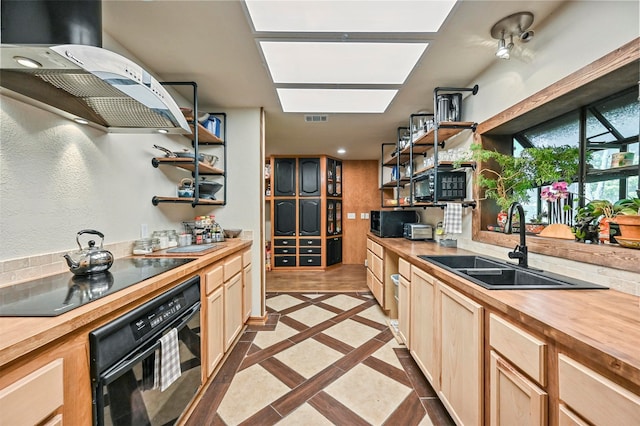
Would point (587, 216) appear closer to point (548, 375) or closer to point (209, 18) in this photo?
point (548, 375)

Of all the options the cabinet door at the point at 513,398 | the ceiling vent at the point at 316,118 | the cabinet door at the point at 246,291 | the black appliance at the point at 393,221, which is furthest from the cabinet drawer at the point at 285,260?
the cabinet door at the point at 513,398

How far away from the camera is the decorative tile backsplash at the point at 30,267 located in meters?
1.06

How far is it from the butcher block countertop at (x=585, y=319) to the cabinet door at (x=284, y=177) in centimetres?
415

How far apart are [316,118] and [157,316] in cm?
258

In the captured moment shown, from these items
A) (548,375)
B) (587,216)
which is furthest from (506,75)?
(548,375)

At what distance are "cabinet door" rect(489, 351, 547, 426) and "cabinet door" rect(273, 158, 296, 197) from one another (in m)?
4.39

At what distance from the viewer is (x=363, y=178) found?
5.58 meters

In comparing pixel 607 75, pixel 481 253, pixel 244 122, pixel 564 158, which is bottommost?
pixel 481 253

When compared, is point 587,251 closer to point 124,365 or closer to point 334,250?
point 124,365

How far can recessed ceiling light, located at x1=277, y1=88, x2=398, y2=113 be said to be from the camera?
2297 mm

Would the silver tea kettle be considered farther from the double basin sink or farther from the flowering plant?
the flowering plant

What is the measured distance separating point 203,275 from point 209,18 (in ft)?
5.18

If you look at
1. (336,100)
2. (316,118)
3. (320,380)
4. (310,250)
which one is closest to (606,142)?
(336,100)

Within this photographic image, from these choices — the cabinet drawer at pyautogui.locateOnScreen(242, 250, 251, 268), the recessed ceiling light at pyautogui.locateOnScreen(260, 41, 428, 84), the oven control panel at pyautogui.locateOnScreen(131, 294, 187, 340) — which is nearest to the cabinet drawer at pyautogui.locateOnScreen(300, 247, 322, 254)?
the cabinet drawer at pyautogui.locateOnScreen(242, 250, 251, 268)
